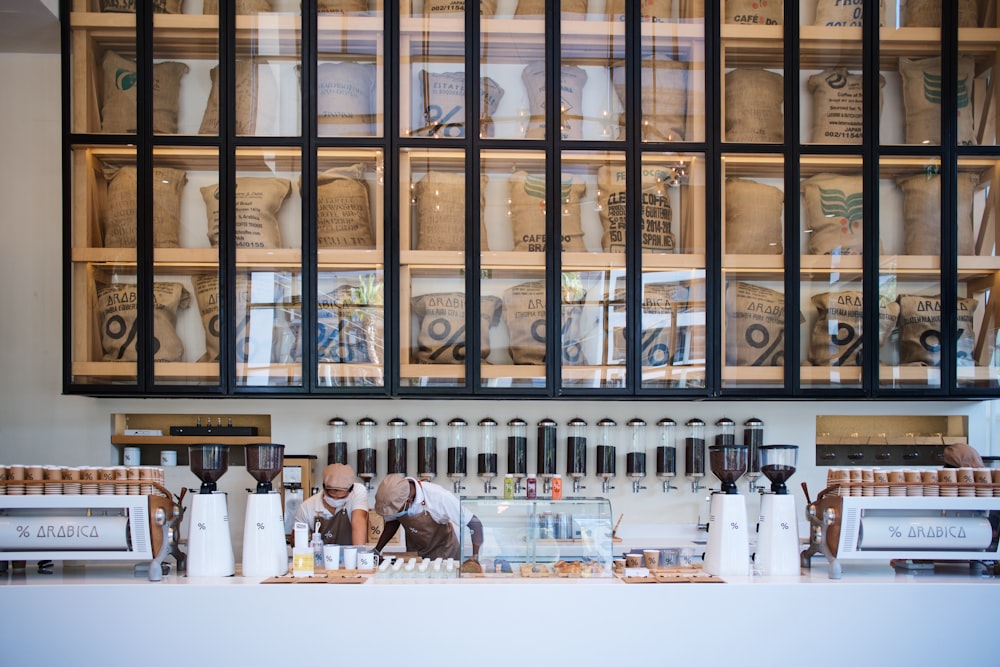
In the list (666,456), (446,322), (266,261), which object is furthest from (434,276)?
(666,456)

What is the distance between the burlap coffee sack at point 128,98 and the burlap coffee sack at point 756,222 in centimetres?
271

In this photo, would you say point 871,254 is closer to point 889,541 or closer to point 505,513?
point 889,541

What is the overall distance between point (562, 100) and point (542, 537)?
2.27 m

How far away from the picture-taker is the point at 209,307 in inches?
168

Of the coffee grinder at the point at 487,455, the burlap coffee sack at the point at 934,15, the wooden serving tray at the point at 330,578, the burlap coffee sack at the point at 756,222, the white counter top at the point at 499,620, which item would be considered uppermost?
the burlap coffee sack at the point at 934,15

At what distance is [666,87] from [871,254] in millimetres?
1277

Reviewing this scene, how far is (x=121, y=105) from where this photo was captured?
4.26 meters

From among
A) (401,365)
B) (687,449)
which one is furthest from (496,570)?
(687,449)

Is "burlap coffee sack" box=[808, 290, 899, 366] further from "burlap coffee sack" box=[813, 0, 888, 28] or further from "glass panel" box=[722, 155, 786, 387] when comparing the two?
"burlap coffee sack" box=[813, 0, 888, 28]

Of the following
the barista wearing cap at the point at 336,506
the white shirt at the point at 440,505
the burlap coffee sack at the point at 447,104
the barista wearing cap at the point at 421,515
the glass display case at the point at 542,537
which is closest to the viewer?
the glass display case at the point at 542,537

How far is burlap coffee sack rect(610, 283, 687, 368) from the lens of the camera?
430 cm

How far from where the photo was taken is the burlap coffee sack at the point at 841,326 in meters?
4.33

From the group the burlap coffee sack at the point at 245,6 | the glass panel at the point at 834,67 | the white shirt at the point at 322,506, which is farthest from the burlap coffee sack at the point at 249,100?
the glass panel at the point at 834,67

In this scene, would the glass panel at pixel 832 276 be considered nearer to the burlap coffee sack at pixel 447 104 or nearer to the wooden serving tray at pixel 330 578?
the burlap coffee sack at pixel 447 104
